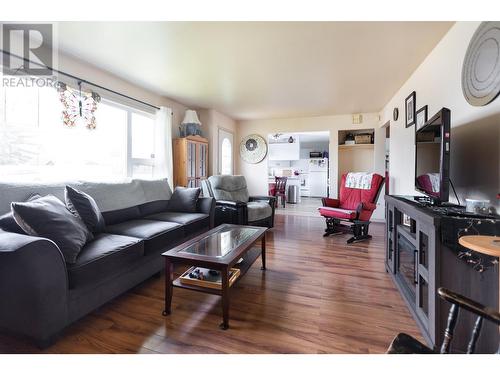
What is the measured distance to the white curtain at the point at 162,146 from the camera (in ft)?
12.1

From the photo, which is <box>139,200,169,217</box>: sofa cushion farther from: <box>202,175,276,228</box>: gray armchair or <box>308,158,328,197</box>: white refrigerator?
<box>308,158,328,197</box>: white refrigerator

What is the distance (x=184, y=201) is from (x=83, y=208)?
1.28 metres

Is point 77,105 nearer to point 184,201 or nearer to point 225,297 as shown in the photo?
point 184,201

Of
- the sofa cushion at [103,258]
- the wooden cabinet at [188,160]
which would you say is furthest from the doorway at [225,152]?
the sofa cushion at [103,258]

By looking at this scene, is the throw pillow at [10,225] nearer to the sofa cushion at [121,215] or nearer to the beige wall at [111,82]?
the sofa cushion at [121,215]

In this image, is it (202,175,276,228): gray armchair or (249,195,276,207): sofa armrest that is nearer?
(202,175,276,228): gray armchair

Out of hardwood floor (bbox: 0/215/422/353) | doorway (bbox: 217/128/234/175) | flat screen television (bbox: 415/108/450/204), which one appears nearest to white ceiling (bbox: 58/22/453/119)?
flat screen television (bbox: 415/108/450/204)

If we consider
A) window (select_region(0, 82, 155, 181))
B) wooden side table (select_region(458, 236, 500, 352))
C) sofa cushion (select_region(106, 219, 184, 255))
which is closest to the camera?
wooden side table (select_region(458, 236, 500, 352))

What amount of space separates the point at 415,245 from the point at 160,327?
172 cm

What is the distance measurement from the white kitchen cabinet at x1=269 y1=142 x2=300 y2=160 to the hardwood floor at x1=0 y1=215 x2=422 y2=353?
6.05 m

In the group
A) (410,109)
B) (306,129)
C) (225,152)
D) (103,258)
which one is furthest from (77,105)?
(306,129)

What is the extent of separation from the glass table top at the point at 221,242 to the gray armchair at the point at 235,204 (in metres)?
0.99

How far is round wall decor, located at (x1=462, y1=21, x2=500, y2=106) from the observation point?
1410 mm

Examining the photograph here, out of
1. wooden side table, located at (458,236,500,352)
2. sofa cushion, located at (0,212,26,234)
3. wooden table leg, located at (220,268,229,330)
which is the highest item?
wooden side table, located at (458,236,500,352)
